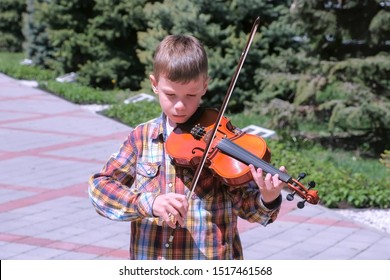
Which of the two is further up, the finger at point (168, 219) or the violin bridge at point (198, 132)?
the violin bridge at point (198, 132)

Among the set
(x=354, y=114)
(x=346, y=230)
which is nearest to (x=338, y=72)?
(x=354, y=114)

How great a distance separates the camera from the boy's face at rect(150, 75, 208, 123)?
2.37 meters

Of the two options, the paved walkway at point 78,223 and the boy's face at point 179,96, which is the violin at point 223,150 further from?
the paved walkway at point 78,223

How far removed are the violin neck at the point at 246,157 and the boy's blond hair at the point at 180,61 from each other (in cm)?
22

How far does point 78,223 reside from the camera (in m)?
5.96

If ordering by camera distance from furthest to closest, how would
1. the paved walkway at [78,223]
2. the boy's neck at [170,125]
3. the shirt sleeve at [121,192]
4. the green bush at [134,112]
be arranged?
1. the green bush at [134,112]
2. the paved walkway at [78,223]
3. the boy's neck at [170,125]
4. the shirt sleeve at [121,192]

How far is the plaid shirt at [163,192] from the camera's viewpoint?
2.44 meters

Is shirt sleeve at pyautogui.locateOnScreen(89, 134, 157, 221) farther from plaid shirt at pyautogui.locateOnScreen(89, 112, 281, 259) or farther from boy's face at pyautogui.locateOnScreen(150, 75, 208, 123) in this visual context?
boy's face at pyautogui.locateOnScreen(150, 75, 208, 123)

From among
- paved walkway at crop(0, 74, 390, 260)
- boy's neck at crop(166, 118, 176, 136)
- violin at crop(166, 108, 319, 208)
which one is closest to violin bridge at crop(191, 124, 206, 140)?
violin at crop(166, 108, 319, 208)

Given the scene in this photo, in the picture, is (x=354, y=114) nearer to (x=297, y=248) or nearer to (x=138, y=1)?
(x=297, y=248)

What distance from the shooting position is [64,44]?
50.3ft

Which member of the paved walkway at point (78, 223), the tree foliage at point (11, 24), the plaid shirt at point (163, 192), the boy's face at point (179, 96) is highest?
the boy's face at point (179, 96)

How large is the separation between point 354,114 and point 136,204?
19.8 ft

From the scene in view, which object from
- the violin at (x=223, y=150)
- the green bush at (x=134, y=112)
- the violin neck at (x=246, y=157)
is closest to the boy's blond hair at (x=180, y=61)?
the violin at (x=223, y=150)
